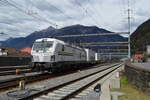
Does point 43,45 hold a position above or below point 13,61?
above

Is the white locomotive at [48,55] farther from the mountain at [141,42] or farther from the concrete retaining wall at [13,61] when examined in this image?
the mountain at [141,42]

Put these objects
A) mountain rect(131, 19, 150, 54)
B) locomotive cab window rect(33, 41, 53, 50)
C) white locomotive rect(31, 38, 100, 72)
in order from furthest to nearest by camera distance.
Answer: mountain rect(131, 19, 150, 54) < locomotive cab window rect(33, 41, 53, 50) < white locomotive rect(31, 38, 100, 72)

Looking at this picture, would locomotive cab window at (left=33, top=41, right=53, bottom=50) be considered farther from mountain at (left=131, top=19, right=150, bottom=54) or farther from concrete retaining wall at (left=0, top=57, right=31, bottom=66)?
mountain at (left=131, top=19, right=150, bottom=54)

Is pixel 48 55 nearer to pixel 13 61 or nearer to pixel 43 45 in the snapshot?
pixel 43 45

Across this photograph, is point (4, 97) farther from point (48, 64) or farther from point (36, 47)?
point (36, 47)

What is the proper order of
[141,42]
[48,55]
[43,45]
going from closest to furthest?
[48,55] < [43,45] < [141,42]

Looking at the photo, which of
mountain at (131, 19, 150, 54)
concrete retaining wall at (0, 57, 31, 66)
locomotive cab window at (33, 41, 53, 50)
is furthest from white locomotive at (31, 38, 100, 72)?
mountain at (131, 19, 150, 54)

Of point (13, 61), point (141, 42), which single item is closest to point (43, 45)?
point (13, 61)

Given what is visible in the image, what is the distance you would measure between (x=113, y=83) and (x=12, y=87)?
6.24 metres

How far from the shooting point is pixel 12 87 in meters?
11.7

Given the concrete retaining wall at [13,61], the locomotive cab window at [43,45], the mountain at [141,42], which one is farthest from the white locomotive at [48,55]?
the mountain at [141,42]

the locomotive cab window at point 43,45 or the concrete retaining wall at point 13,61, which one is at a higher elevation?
the locomotive cab window at point 43,45

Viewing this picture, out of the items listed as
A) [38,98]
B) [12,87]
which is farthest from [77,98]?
[12,87]

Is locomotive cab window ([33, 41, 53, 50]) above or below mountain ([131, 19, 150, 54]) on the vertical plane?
below
